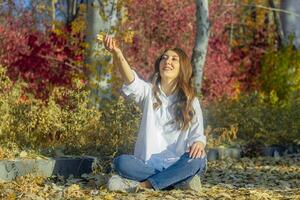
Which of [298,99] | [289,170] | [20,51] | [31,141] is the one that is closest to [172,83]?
[31,141]

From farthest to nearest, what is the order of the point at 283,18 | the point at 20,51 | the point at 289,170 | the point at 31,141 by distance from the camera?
the point at 283,18 → the point at 20,51 → the point at 289,170 → the point at 31,141

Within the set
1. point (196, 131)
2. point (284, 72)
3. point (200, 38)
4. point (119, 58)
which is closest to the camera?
point (119, 58)

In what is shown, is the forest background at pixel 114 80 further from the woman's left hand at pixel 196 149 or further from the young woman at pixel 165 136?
the woman's left hand at pixel 196 149

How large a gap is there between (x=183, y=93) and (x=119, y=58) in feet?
1.70

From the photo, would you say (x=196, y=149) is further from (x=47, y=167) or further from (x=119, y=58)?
(x=47, y=167)

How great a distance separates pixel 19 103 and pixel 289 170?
2.62 meters

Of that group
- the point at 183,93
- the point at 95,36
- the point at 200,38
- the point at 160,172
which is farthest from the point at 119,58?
the point at 200,38

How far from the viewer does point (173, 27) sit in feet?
41.8

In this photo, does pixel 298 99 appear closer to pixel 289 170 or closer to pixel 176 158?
pixel 289 170

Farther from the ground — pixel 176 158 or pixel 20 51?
pixel 20 51

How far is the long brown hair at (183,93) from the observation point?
14.7 ft

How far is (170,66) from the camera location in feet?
15.0

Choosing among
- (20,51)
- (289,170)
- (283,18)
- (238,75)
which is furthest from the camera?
(238,75)

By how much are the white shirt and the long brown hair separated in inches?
1.4
